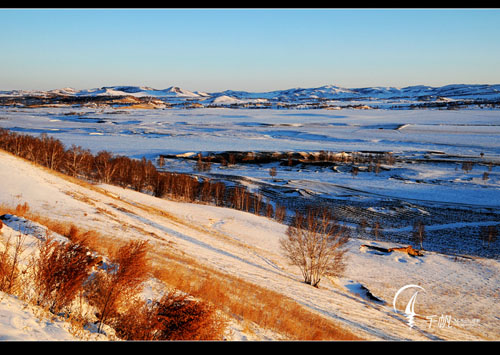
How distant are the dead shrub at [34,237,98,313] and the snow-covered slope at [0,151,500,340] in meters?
2.43

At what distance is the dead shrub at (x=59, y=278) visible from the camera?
457 centimetres

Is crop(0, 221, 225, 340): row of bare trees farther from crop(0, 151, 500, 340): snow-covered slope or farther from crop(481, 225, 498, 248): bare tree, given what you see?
crop(481, 225, 498, 248): bare tree

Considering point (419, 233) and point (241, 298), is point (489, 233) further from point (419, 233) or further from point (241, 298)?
point (241, 298)

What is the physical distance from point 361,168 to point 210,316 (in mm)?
45533

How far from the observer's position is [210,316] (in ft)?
15.6

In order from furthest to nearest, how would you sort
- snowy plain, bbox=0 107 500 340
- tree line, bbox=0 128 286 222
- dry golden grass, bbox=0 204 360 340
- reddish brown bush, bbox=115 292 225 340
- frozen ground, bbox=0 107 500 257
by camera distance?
tree line, bbox=0 128 286 222
frozen ground, bbox=0 107 500 257
snowy plain, bbox=0 107 500 340
dry golden grass, bbox=0 204 360 340
reddish brown bush, bbox=115 292 225 340

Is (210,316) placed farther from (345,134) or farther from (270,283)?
(345,134)

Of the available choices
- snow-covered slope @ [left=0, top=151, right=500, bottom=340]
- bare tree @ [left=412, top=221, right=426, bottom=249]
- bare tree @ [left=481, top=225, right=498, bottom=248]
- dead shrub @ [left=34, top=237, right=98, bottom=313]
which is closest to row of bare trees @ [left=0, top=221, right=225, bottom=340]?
dead shrub @ [left=34, top=237, right=98, bottom=313]

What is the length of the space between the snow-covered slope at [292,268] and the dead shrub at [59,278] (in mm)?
2433

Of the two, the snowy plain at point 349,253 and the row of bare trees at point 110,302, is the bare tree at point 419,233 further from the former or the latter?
the row of bare trees at point 110,302

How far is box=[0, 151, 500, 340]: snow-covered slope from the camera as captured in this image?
10.0 metres

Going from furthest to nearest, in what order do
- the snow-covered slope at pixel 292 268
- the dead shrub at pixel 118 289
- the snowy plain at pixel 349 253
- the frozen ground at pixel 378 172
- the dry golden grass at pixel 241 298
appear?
the frozen ground at pixel 378 172
the snow-covered slope at pixel 292 268
the snowy plain at pixel 349 253
the dry golden grass at pixel 241 298
the dead shrub at pixel 118 289

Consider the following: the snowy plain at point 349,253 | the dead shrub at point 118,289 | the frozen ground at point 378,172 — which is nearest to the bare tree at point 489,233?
the frozen ground at point 378,172

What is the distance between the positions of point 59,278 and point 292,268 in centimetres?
1331
